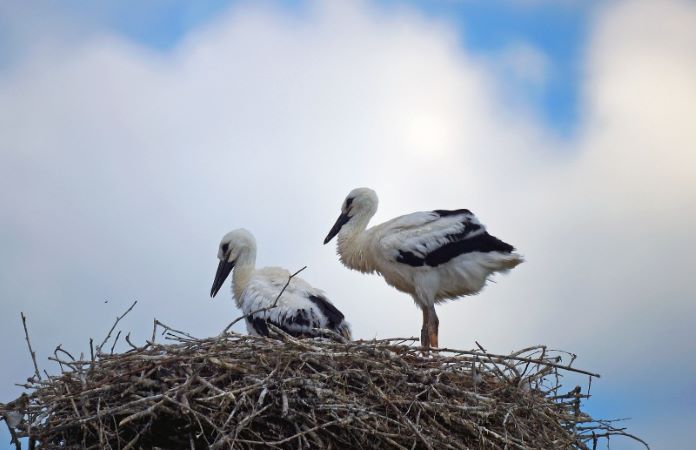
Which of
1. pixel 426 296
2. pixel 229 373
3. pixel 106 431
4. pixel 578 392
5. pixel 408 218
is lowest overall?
pixel 106 431

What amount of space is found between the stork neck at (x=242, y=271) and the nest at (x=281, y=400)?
2.72 m

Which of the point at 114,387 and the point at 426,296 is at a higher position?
the point at 426,296

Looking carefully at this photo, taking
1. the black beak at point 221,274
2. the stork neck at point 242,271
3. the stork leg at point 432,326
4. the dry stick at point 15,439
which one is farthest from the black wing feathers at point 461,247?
the dry stick at point 15,439

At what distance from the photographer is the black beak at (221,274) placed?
8.60 m

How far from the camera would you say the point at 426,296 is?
795cm

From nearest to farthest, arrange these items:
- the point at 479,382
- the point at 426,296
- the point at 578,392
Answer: the point at 479,382 → the point at 578,392 → the point at 426,296

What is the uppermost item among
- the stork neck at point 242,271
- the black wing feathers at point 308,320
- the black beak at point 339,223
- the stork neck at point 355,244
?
the black beak at point 339,223

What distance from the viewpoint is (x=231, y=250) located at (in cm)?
855

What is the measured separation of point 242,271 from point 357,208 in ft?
3.43

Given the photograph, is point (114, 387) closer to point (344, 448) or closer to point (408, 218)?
point (344, 448)

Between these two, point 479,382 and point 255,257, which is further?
point 255,257

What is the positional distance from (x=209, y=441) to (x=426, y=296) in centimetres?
311

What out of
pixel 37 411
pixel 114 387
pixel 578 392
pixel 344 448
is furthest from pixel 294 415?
pixel 578 392

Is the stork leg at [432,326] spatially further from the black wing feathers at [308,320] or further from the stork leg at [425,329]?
the black wing feathers at [308,320]
